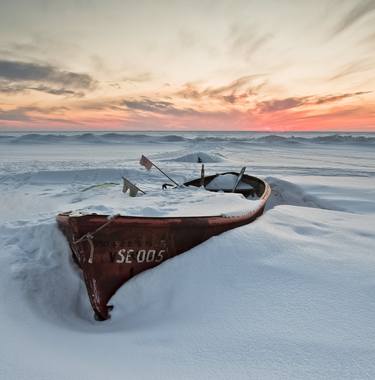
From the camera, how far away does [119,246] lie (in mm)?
3092

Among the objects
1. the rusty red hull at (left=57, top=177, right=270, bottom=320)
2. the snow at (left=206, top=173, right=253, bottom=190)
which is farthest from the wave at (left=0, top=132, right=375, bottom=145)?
the rusty red hull at (left=57, top=177, right=270, bottom=320)

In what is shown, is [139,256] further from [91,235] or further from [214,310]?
[214,310]

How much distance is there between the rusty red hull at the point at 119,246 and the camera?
2.97m

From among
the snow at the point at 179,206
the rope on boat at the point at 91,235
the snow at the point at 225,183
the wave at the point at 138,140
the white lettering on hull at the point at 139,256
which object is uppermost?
the rope on boat at the point at 91,235

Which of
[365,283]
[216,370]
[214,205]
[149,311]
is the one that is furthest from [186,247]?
[365,283]

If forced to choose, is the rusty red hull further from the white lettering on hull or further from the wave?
the wave

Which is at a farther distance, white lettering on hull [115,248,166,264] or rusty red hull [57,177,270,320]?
white lettering on hull [115,248,166,264]

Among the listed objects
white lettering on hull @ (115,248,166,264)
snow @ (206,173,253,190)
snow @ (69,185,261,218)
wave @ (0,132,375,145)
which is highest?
snow @ (69,185,261,218)

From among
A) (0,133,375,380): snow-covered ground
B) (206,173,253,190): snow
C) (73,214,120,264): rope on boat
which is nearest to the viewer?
(0,133,375,380): snow-covered ground

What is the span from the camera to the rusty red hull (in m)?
2.97

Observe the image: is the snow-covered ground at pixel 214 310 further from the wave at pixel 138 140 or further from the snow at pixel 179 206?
the wave at pixel 138 140

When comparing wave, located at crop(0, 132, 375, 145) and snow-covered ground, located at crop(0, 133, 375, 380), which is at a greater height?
snow-covered ground, located at crop(0, 133, 375, 380)

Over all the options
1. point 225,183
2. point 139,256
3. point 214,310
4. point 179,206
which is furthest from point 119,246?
point 225,183

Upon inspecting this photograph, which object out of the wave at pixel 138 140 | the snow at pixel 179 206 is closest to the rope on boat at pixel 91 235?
the snow at pixel 179 206
